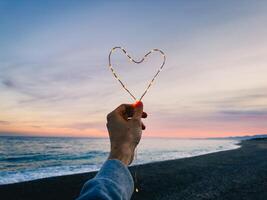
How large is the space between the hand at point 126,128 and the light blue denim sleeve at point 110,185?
0.28 m

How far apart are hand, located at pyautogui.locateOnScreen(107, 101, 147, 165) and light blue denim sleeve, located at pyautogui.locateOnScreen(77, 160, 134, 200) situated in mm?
276

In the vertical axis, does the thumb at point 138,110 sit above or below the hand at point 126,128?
above

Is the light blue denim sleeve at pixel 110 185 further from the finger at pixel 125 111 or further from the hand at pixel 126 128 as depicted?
the finger at pixel 125 111

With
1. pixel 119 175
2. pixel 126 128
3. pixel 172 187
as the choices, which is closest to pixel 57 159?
pixel 172 187

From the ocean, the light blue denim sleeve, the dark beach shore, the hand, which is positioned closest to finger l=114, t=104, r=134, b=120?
the hand

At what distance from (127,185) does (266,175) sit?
59.0 ft

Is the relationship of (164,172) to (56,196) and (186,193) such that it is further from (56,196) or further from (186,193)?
(56,196)

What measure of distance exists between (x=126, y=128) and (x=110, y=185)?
2.23 ft

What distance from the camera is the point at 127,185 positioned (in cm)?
146

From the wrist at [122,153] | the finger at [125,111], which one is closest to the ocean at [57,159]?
the finger at [125,111]

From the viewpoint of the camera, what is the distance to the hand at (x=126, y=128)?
1886 mm

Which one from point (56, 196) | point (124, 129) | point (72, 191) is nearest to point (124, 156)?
point (124, 129)

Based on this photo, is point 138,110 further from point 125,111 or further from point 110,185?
point 110,185

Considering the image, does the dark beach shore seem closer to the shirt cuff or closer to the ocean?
the ocean
